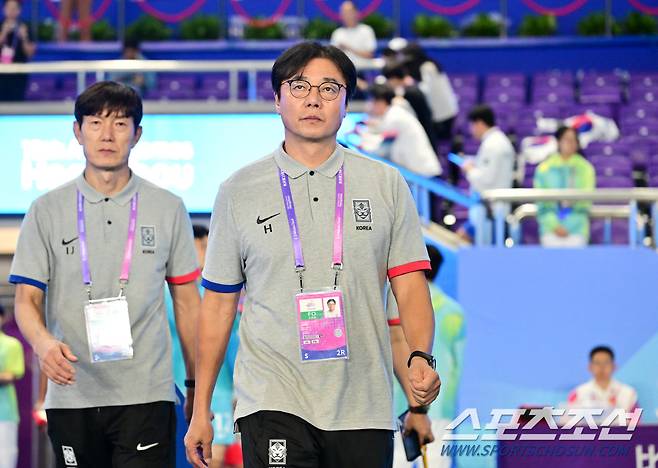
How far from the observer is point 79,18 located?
17.7m

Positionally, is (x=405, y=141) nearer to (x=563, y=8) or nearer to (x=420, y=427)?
(x=420, y=427)

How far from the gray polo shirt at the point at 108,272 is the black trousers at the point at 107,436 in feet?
0.13

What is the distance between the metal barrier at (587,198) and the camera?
27.7 ft

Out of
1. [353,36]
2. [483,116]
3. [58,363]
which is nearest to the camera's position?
[58,363]

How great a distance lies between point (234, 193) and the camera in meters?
3.55

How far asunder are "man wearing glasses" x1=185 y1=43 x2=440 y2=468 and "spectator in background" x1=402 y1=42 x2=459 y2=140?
25.8 feet

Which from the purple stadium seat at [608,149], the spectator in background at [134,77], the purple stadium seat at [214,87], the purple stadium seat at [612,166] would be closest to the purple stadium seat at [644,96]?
the purple stadium seat at [608,149]

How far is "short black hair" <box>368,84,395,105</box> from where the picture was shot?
994 cm

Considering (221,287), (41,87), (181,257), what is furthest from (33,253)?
(41,87)

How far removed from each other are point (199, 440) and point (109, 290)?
3.59ft

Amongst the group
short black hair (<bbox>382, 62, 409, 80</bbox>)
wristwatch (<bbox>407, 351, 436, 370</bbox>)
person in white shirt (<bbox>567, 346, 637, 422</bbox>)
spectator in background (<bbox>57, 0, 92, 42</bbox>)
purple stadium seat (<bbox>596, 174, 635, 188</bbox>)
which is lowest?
person in white shirt (<bbox>567, 346, 637, 422</bbox>)

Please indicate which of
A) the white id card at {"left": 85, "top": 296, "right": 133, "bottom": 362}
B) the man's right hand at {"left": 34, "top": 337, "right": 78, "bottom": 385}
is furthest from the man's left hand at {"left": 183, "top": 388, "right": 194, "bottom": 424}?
the man's right hand at {"left": 34, "top": 337, "right": 78, "bottom": 385}

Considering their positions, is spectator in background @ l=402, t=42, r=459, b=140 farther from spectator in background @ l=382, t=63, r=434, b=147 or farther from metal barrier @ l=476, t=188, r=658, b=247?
metal barrier @ l=476, t=188, r=658, b=247

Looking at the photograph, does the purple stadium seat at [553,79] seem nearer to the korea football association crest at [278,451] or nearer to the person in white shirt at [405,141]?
the person in white shirt at [405,141]
